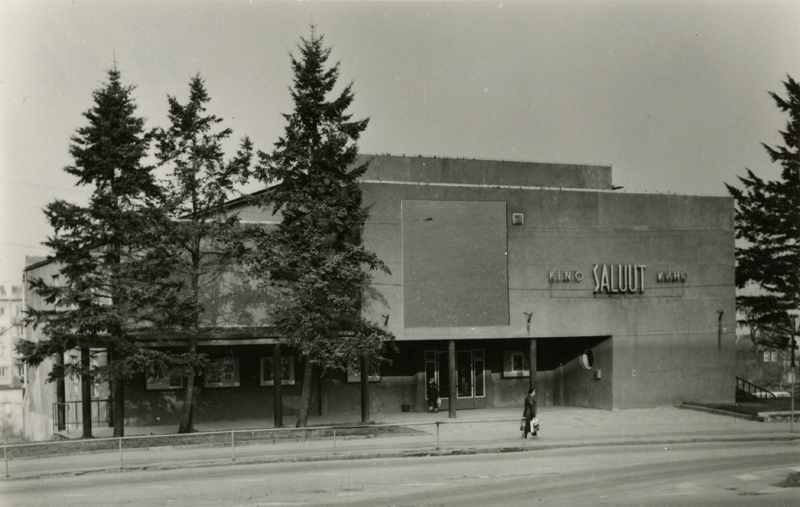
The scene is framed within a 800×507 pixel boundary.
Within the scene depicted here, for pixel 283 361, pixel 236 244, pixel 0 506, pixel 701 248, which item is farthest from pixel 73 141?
pixel 701 248

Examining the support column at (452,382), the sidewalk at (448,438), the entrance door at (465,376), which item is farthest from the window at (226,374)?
the support column at (452,382)

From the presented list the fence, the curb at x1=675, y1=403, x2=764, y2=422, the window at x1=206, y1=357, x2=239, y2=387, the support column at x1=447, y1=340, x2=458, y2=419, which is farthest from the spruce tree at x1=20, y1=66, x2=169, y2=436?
the curb at x1=675, y1=403, x2=764, y2=422

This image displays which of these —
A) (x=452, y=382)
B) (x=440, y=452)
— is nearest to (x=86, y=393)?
(x=440, y=452)

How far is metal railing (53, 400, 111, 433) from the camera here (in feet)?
99.1

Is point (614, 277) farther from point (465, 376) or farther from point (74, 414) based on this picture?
point (74, 414)

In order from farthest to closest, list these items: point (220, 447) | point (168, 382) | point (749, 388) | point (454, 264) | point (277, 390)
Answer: point (749, 388)
point (454, 264)
point (168, 382)
point (277, 390)
point (220, 447)

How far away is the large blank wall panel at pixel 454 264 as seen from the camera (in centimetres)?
3091

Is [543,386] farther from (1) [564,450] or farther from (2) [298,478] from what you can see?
(2) [298,478]

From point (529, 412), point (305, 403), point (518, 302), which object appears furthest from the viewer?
point (518, 302)

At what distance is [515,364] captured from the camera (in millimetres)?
35656

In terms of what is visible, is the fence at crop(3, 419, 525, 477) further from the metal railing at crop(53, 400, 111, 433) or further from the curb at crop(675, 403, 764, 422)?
the curb at crop(675, 403, 764, 422)

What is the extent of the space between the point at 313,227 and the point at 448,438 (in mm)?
8186

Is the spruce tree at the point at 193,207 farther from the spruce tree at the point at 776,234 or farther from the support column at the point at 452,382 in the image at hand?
the spruce tree at the point at 776,234

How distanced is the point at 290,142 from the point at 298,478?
12.2m
